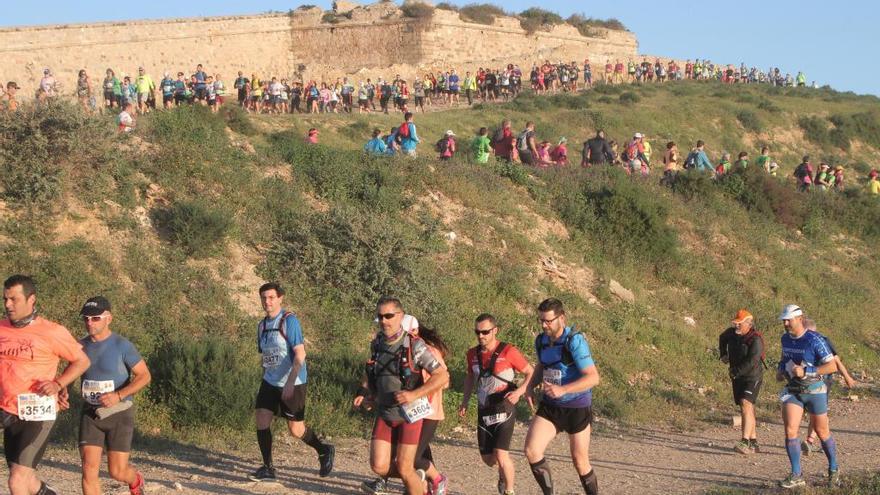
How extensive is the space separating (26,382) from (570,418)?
3.76 meters

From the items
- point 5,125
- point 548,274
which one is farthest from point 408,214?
point 5,125

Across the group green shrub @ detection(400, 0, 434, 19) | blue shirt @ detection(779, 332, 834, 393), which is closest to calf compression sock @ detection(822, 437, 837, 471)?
blue shirt @ detection(779, 332, 834, 393)

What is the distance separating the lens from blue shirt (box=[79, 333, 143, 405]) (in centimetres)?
675

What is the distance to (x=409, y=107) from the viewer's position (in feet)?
121

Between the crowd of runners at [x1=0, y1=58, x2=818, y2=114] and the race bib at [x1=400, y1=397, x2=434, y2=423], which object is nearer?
the race bib at [x1=400, y1=397, x2=434, y2=423]

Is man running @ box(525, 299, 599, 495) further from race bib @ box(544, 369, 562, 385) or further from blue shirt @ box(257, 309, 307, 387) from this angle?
blue shirt @ box(257, 309, 307, 387)

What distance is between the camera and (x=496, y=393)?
25.8 ft

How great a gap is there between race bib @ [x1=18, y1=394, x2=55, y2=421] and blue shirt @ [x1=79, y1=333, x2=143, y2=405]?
0.46m

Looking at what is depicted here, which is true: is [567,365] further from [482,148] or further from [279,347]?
[482,148]

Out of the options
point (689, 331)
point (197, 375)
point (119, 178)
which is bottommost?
point (689, 331)

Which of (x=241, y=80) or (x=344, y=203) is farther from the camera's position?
(x=241, y=80)

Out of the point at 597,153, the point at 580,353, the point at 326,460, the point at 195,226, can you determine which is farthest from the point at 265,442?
the point at 597,153

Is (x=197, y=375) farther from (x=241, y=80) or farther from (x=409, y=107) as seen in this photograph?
(x=409, y=107)

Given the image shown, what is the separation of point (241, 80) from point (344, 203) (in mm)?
13669
